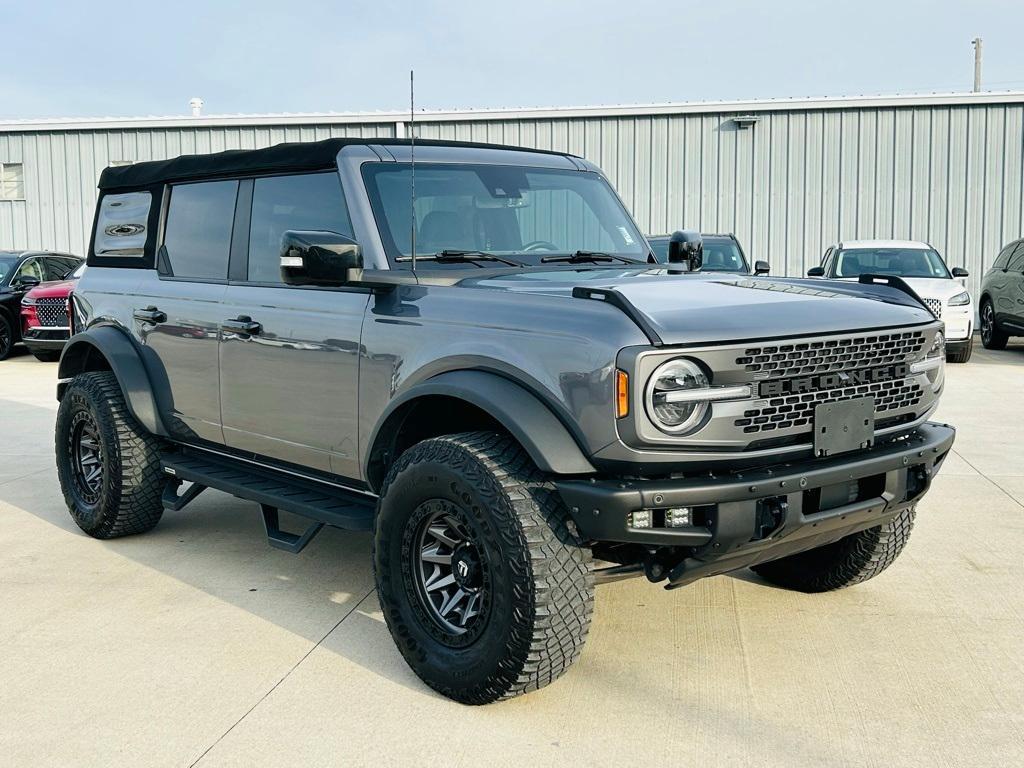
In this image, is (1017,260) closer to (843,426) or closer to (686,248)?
(686,248)

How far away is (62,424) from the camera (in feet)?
18.9

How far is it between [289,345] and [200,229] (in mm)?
1187

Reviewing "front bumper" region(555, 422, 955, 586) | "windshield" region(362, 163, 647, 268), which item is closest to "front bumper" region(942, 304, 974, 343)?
"windshield" region(362, 163, 647, 268)

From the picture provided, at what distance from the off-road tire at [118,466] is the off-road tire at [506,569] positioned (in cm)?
227

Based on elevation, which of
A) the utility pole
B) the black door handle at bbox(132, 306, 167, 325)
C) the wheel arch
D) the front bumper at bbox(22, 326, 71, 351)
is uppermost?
the utility pole

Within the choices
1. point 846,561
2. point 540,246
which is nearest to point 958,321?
point 846,561

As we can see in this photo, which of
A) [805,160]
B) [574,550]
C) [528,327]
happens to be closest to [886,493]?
[574,550]

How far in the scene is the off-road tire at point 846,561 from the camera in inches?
170

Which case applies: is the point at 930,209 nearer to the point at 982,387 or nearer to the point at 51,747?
the point at 982,387

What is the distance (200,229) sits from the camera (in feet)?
16.9

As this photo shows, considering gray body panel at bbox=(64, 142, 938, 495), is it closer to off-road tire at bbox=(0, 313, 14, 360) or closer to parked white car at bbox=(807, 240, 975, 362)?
parked white car at bbox=(807, 240, 975, 362)

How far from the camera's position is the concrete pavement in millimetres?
3188

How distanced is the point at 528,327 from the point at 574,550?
2.33 feet

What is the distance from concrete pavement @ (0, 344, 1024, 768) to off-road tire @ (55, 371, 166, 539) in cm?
13
